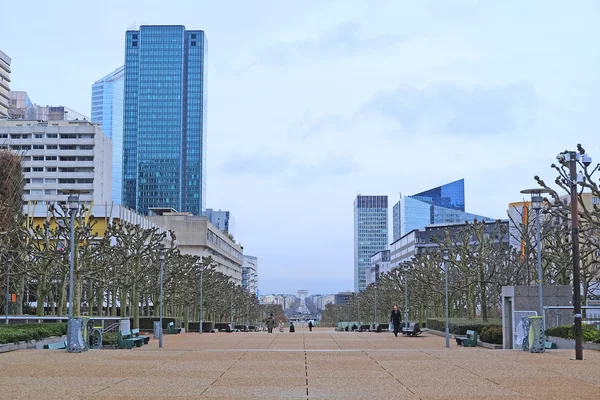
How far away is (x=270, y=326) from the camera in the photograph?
60.5 meters

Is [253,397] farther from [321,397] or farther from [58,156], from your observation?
[58,156]

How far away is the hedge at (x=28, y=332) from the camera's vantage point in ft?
87.6

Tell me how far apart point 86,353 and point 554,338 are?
16.0 metres

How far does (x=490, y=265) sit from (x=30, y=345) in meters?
28.9

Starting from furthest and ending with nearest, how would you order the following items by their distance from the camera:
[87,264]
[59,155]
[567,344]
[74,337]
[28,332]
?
[59,155] < [87,264] < [28,332] < [567,344] < [74,337]

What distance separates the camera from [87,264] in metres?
45.9

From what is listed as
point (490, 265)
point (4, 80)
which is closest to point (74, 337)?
point (490, 265)

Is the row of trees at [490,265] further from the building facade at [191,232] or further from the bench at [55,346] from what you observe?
the building facade at [191,232]

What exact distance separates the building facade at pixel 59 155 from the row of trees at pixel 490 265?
53.3m

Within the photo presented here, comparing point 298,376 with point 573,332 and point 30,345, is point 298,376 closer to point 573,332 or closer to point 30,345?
point 573,332

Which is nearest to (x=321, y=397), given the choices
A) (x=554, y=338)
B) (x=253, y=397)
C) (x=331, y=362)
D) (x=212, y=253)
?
(x=253, y=397)

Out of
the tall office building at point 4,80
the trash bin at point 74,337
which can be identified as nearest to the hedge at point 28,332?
the trash bin at point 74,337

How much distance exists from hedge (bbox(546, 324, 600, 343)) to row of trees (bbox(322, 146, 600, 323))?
3.67 metres

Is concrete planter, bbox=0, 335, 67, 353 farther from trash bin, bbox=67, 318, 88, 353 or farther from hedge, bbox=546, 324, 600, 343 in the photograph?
hedge, bbox=546, 324, 600, 343
